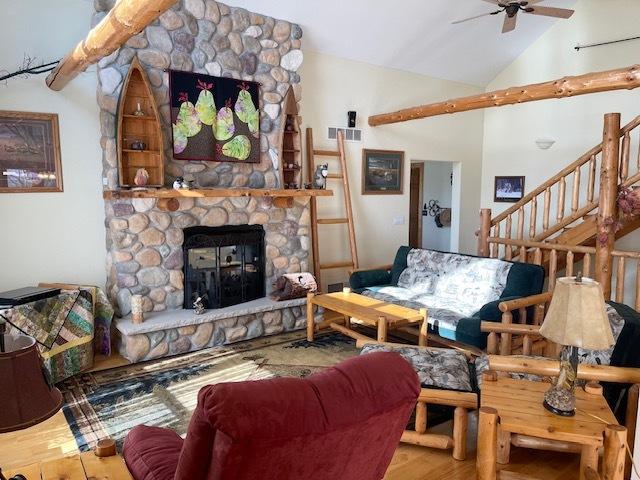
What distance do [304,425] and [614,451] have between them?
1.50m

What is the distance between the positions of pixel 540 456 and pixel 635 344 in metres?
0.83

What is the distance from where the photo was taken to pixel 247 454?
1108 millimetres

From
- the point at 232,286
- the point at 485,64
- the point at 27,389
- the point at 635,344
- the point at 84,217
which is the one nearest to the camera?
the point at 27,389

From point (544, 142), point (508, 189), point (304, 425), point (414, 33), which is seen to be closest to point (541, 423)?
point (304, 425)

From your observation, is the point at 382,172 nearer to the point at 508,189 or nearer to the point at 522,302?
the point at 508,189

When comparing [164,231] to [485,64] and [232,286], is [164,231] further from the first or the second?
[485,64]

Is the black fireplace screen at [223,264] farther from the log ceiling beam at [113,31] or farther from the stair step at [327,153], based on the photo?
the log ceiling beam at [113,31]

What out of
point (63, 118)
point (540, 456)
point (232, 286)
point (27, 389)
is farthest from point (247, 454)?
point (63, 118)

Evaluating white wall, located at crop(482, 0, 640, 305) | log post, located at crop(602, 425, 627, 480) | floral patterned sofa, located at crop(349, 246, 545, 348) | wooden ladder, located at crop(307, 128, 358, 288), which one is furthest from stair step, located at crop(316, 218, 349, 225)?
log post, located at crop(602, 425, 627, 480)

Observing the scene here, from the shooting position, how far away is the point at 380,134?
20.9 feet

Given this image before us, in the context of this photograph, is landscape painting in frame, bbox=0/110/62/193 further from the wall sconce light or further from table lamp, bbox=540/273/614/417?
the wall sconce light

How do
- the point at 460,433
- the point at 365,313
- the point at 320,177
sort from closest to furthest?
the point at 460,433 < the point at 365,313 < the point at 320,177

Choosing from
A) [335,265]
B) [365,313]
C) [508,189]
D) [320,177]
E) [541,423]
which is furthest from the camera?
[508,189]

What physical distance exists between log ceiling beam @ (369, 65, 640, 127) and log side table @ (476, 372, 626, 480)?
2.46 metres
